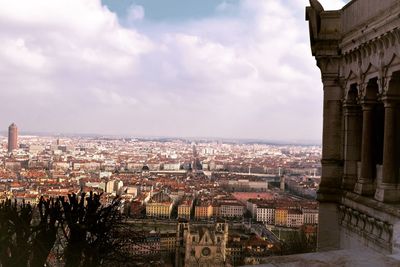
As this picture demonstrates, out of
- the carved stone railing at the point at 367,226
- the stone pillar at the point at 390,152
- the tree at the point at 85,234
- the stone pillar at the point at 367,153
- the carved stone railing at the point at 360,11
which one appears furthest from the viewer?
the tree at the point at 85,234

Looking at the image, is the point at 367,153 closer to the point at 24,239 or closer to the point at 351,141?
the point at 351,141

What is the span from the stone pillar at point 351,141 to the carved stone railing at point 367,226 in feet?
1.11

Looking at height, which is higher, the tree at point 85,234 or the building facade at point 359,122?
the building facade at point 359,122

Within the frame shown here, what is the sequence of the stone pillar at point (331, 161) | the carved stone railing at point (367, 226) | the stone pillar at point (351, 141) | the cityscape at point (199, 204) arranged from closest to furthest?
the carved stone railing at point (367, 226), the stone pillar at point (351, 141), the stone pillar at point (331, 161), the cityscape at point (199, 204)

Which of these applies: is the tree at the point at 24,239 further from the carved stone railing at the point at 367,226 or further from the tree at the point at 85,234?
the carved stone railing at the point at 367,226

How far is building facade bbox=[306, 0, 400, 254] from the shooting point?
20.5ft

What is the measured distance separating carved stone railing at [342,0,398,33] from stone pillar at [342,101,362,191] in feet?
3.01

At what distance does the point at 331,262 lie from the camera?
3729 millimetres

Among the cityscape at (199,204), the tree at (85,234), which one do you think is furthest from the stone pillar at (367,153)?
the tree at (85,234)

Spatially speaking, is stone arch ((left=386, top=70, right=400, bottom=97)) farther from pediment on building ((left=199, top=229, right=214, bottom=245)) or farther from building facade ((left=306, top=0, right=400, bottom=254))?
pediment on building ((left=199, top=229, right=214, bottom=245))

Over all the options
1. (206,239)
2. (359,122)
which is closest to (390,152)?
(359,122)

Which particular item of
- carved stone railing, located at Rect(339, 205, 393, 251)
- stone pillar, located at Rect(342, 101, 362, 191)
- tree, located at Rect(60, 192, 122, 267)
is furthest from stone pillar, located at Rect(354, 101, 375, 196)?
tree, located at Rect(60, 192, 122, 267)

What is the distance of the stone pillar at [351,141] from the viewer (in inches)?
299

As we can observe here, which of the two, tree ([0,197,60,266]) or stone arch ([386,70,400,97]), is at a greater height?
stone arch ([386,70,400,97])
